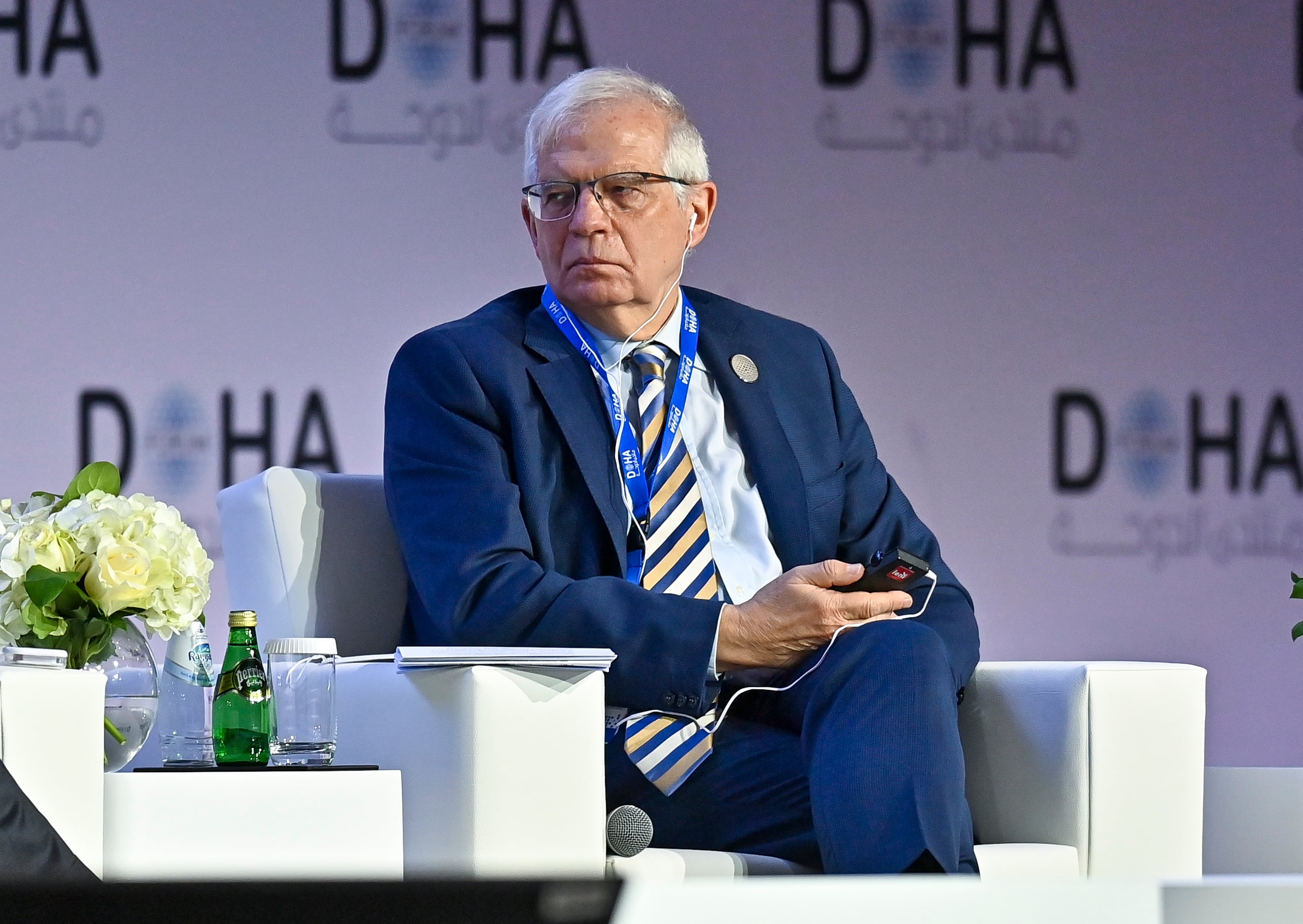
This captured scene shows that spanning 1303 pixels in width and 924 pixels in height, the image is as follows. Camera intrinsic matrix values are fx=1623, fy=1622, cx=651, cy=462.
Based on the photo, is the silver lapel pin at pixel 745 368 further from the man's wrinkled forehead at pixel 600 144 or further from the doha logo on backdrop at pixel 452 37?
the doha logo on backdrop at pixel 452 37

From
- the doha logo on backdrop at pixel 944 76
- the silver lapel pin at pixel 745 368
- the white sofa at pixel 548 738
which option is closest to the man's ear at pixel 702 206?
the silver lapel pin at pixel 745 368

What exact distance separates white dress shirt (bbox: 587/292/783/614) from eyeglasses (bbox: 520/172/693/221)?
6.6 inches

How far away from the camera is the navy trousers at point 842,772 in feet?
5.78

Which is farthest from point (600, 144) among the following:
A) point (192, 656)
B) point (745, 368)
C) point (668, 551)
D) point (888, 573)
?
point (192, 656)

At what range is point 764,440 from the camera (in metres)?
2.31

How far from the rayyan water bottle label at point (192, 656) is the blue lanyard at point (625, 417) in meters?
0.56

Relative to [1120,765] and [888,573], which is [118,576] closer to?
[888,573]

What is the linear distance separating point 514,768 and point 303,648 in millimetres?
353

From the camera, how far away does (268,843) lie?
5.74 ft

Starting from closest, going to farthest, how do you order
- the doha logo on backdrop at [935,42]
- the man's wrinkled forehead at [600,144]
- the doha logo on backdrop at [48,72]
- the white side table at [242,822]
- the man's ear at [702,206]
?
1. the white side table at [242,822]
2. the man's wrinkled forehead at [600,144]
3. the man's ear at [702,206]
4. the doha logo on backdrop at [48,72]
5. the doha logo on backdrop at [935,42]

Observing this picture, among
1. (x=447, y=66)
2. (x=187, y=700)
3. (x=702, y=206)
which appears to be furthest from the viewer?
(x=447, y=66)

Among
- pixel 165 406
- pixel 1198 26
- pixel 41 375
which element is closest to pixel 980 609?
pixel 1198 26

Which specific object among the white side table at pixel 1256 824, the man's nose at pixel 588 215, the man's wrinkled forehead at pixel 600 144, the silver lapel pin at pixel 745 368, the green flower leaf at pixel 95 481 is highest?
the man's wrinkled forehead at pixel 600 144

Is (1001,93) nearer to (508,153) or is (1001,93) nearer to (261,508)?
(508,153)
